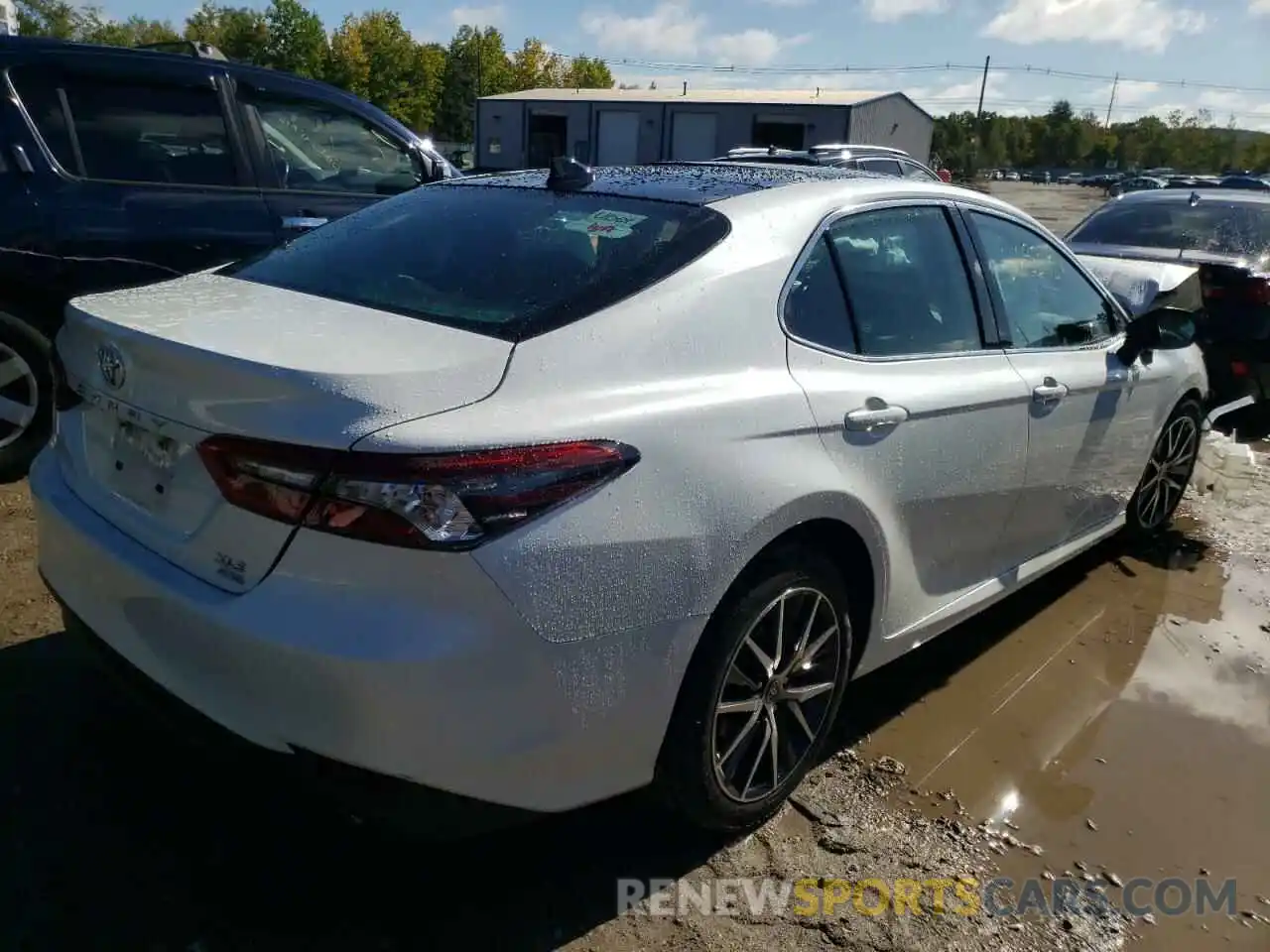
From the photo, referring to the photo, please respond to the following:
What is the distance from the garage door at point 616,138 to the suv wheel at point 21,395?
116 ft

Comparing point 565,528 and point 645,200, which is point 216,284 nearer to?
point 645,200

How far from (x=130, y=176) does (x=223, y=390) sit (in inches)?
137

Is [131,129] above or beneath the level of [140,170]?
above

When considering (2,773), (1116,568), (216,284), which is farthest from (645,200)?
(1116,568)

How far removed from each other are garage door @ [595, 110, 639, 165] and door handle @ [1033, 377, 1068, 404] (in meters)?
36.3

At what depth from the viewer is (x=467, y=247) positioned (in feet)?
8.92

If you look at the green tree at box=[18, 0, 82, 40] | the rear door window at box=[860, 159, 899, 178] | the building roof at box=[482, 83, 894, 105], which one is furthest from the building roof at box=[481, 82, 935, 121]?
the green tree at box=[18, 0, 82, 40]

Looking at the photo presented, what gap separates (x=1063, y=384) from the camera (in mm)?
3525

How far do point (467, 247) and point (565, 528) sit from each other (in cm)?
109

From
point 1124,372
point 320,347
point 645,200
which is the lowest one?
point 1124,372

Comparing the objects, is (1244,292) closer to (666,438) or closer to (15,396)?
(666,438)

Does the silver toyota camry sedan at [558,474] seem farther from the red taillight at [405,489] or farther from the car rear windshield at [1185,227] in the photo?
the car rear windshield at [1185,227]

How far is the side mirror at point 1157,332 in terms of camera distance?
13.0 ft

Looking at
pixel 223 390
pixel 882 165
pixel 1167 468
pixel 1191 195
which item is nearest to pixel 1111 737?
pixel 1167 468
